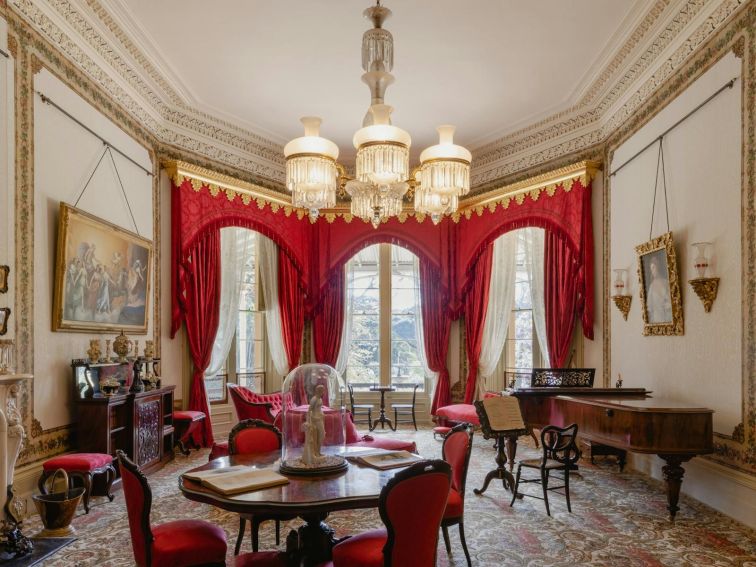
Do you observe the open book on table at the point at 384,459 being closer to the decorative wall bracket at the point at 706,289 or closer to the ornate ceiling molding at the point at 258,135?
the decorative wall bracket at the point at 706,289

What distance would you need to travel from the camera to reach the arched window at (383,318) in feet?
33.6

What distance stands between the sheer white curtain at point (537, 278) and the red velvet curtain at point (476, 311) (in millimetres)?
667

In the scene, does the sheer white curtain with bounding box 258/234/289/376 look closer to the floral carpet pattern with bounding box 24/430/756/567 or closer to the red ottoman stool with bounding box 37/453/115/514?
the floral carpet pattern with bounding box 24/430/756/567

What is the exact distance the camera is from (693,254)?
17.4 feet

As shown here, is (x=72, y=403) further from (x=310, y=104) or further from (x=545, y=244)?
(x=545, y=244)

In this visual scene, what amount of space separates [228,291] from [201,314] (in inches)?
27.4

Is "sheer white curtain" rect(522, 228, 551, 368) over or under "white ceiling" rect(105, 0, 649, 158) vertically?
under

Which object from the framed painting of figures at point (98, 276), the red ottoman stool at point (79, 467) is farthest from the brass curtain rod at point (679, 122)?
the red ottoman stool at point (79, 467)

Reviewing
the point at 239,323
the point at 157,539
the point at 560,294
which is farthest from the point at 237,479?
the point at 239,323

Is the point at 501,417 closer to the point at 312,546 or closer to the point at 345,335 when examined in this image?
the point at 312,546

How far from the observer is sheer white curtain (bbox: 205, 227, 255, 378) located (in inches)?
334

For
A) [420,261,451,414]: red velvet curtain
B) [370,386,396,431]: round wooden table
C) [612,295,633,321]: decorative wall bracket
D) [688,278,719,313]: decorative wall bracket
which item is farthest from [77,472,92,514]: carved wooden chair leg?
[420,261,451,414]: red velvet curtain

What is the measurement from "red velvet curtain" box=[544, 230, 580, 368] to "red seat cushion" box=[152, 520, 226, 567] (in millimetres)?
5806

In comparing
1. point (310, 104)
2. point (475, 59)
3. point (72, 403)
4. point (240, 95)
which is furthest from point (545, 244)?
point (72, 403)
